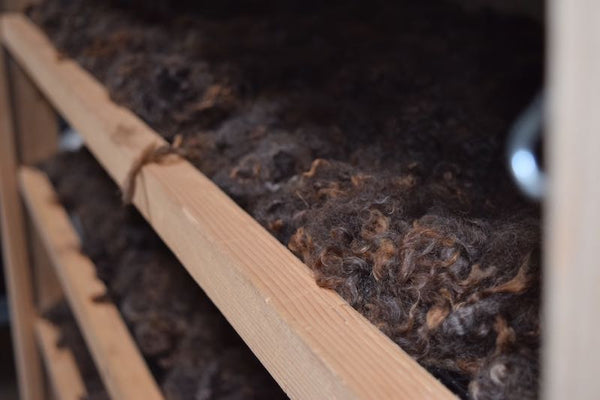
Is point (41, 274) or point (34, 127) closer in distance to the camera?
point (34, 127)

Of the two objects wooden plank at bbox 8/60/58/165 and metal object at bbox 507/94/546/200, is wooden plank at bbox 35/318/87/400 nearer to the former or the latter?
wooden plank at bbox 8/60/58/165

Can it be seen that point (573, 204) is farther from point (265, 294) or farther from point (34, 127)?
point (34, 127)

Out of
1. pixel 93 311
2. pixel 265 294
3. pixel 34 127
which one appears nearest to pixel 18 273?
pixel 34 127

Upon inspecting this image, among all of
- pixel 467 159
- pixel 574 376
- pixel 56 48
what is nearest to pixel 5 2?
pixel 56 48

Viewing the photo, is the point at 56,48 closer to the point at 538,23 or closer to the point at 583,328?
the point at 538,23

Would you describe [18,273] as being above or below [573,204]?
below

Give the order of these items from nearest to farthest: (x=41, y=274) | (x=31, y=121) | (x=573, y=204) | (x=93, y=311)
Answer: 1. (x=573, y=204)
2. (x=93, y=311)
3. (x=31, y=121)
4. (x=41, y=274)

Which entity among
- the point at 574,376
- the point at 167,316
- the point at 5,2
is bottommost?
the point at 167,316
